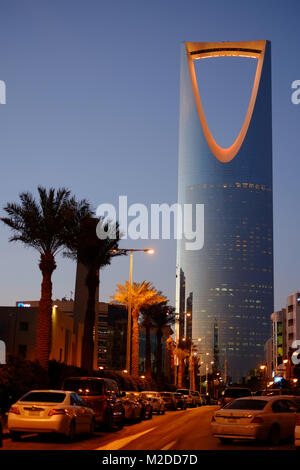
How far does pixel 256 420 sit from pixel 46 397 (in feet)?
19.0

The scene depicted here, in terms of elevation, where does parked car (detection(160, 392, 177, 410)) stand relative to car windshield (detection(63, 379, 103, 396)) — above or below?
below

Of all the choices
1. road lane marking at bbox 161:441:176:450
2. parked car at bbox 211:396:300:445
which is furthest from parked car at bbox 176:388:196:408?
road lane marking at bbox 161:441:176:450

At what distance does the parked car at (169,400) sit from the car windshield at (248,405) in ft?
93.8

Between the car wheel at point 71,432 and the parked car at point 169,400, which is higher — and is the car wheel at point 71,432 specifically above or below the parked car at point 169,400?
above

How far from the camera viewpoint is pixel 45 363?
34375 mm

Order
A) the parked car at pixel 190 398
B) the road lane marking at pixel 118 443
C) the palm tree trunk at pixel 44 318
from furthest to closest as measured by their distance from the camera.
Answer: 1. the parked car at pixel 190 398
2. the palm tree trunk at pixel 44 318
3. the road lane marking at pixel 118 443

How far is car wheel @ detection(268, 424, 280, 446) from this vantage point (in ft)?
60.3

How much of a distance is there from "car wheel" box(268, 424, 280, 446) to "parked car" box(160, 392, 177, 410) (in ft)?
96.4

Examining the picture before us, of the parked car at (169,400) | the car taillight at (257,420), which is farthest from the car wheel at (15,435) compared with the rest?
the parked car at (169,400)

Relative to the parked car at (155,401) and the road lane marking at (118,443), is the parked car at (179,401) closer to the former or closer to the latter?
the parked car at (155,401)

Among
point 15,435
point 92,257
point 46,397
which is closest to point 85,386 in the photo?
point 46,397

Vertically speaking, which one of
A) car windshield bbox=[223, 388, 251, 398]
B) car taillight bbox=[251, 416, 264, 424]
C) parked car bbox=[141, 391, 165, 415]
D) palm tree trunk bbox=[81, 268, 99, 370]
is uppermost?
palm tree trunk bbox=[81, 268, 99, 370]

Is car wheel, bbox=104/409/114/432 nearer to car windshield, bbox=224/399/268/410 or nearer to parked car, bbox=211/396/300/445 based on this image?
parked car, bbox=211/396/300/445

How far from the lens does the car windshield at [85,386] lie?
22953mm
